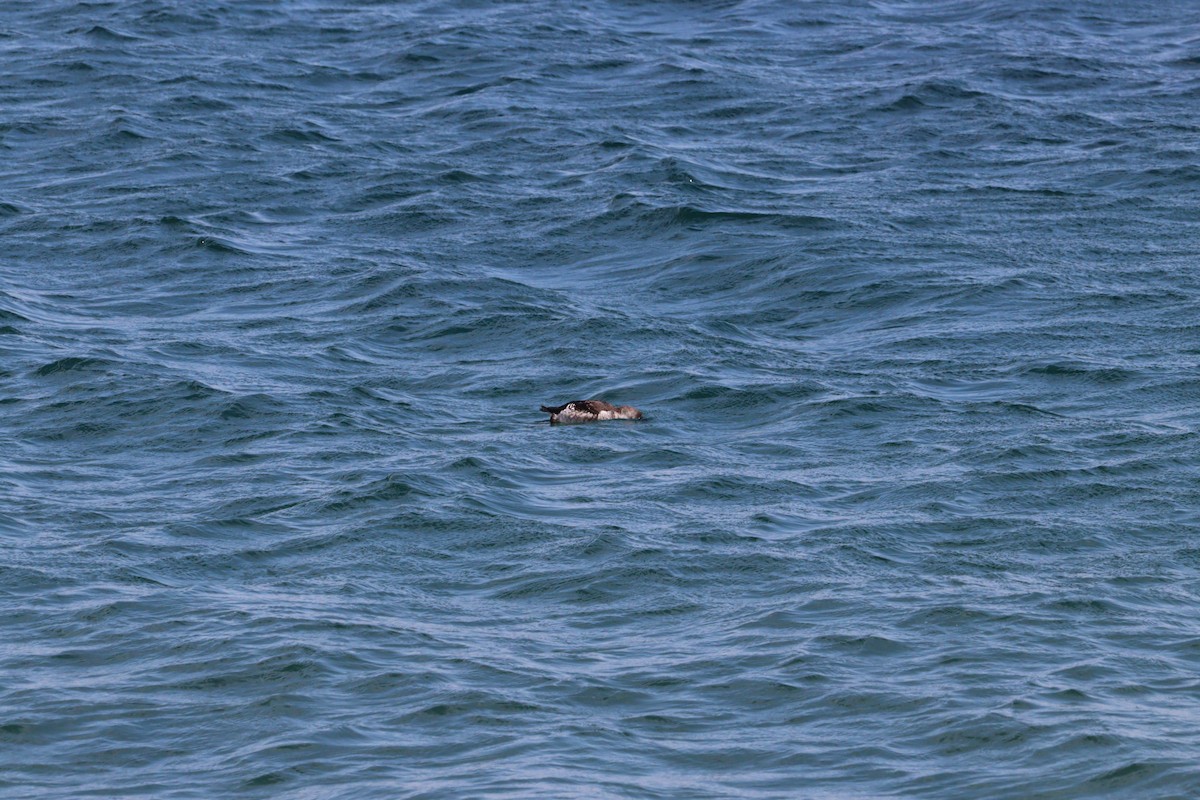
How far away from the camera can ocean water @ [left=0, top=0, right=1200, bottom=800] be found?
11.9 m

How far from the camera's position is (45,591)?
1400cm

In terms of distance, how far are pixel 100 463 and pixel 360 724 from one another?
602 centimetres

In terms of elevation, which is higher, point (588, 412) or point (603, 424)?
point (588, 412)

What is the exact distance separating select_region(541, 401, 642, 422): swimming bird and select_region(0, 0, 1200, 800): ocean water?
14cm

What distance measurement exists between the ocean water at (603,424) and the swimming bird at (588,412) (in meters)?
0.14

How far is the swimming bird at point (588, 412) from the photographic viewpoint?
17.4 m

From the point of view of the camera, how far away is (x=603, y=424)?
57.8 feet

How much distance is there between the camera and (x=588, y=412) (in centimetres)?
1747

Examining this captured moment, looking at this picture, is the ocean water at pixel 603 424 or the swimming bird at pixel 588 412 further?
the swimming bird at pixel 588 412

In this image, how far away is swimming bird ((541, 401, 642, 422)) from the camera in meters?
17.4

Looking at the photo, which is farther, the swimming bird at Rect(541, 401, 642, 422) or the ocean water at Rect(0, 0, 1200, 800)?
the swimming bird at Rect(541, 401, 642, 422)

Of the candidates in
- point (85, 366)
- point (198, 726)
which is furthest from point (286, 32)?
point (198, 726)

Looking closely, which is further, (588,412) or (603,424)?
(603,424)

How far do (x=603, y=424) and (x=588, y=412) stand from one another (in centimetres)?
22
